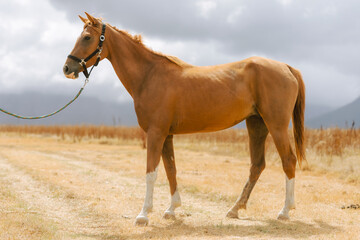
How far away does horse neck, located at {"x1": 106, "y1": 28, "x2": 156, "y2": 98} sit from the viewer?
558 centimetres

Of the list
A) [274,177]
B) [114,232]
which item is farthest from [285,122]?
[274,177]

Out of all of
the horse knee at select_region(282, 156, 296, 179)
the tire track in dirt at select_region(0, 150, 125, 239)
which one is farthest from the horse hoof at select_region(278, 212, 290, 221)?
the tire track in dirt at select_region(0, 150, 125, 239)

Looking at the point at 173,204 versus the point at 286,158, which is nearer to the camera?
the point at 286,158

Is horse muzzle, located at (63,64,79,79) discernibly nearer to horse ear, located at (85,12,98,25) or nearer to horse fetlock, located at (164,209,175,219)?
horse ear, located at (85,12,98,25)

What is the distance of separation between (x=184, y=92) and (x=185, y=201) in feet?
8.52

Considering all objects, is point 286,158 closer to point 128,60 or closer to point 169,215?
point 169,215

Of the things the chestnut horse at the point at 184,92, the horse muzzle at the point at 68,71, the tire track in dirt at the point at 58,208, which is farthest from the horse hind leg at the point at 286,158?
the horse muzzle at the point at 68,71

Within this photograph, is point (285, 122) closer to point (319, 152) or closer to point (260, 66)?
point (260, 66)

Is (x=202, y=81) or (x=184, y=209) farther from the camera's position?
(x=184, y=209)

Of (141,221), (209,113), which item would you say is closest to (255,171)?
(209,113)

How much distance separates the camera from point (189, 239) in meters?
4.44

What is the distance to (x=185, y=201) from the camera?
7.14m

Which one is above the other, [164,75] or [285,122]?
[164,75]

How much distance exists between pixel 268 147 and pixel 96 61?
11612 mm
